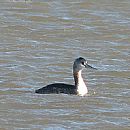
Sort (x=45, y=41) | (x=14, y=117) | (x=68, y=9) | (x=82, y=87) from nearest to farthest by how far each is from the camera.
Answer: (x=14, y=117) < (x=82, y=87) < (x=45, y=41) < (x=68, y=9)

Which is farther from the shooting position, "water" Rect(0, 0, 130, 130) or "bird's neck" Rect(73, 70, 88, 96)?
"bird's neck" Rect(73, 70, 88, 96)

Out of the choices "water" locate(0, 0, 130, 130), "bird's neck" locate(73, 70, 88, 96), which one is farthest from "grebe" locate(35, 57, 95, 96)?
"water" locate(0, 0, 130, 130)

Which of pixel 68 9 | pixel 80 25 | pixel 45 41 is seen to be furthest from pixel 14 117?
pixel 68 9


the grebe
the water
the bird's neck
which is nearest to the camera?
the water

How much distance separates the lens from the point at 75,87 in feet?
51.8

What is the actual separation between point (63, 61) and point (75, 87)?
210 centimetres

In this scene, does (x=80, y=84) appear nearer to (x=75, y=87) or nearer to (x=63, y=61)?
(x=75, y=87)

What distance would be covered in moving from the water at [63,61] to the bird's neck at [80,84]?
0.14 m

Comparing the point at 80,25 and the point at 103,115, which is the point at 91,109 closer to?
the point at 103,115

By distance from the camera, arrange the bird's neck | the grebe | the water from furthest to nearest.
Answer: the bird's neck, the grebe, the water

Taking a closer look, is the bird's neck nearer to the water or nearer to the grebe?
the grebe

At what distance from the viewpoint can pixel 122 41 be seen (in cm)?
1977

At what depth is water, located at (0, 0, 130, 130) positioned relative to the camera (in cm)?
1386

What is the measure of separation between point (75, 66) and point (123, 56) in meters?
2.32
